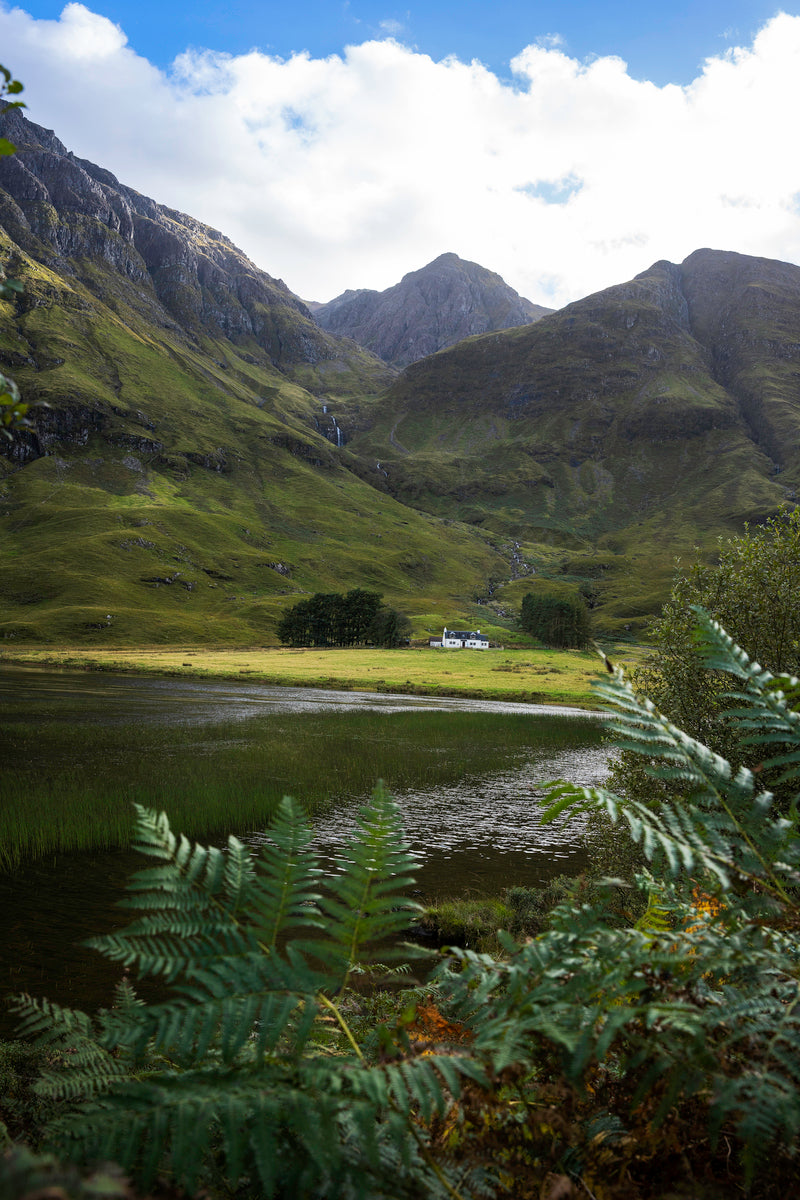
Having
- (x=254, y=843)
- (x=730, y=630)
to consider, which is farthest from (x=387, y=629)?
(x=730, y=630)

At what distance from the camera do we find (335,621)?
494ft

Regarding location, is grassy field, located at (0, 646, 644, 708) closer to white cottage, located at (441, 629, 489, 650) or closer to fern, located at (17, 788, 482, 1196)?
white cottage, located at (441, 629, 489, 650)

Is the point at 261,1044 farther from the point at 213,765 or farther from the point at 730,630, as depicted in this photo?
the point at 213,765

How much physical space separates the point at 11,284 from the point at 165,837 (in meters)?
2.53

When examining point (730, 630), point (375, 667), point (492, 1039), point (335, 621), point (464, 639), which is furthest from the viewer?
point (464, 639)

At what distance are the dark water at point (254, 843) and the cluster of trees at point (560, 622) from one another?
117m

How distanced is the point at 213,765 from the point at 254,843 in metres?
11.3

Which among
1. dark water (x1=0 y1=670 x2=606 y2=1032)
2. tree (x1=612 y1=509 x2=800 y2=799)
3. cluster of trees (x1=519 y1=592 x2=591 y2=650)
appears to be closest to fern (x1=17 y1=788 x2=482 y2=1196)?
dark water (x1=0 y1=670 x2=606 y2=1032)

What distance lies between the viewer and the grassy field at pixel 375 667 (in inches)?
3334

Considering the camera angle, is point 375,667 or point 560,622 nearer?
point 375,667

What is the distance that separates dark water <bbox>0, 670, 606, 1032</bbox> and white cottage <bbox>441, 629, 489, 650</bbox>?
10750cm

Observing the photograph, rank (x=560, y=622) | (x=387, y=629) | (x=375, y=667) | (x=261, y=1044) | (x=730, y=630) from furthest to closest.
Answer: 1. (x=560, y=622)
2. (x=387, y=629)
3. (x=375, y=667)
4. (x=730, y=630)
5. (x=261, y=1044)

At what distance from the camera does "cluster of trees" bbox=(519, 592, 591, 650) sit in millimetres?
160500

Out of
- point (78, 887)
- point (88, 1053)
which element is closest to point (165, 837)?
point (88, 1053)
